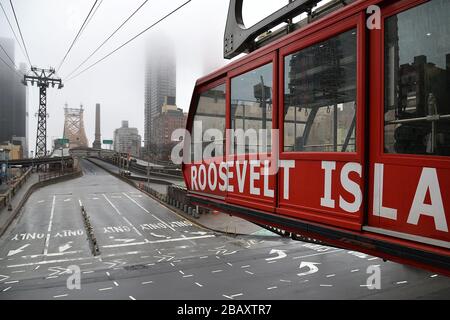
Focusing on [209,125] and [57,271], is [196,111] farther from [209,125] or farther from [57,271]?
[57,271]

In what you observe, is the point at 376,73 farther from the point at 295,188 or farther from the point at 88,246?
the point at 88,246

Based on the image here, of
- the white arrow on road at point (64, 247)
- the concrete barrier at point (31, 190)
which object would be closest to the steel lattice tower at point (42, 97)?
the concrete barrier at point (31, 190)

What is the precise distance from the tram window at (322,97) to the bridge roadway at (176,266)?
12134 millimetres

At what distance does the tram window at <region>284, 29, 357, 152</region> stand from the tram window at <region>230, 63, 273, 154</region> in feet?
1.32

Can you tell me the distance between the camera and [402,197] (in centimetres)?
313

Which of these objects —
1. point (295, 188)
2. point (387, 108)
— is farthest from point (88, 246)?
point (387, 108)

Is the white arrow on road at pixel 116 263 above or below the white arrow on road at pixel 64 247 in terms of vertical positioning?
below

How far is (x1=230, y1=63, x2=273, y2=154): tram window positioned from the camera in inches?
191

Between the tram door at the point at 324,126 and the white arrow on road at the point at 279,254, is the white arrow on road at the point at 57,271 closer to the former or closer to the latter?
the white arrow on road at the point at 279,254

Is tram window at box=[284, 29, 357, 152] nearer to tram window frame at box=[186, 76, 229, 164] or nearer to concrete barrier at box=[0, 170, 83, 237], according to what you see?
tram window frame at box=[186, 76, 229, 164]

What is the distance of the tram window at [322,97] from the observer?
12.0ft

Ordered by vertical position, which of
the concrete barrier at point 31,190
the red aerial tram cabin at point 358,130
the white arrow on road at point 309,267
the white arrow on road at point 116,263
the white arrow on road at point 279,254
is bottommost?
the white arrow on road at point 116,263

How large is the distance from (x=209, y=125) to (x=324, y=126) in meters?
3.08

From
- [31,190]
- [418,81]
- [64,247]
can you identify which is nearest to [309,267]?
[64,247]
